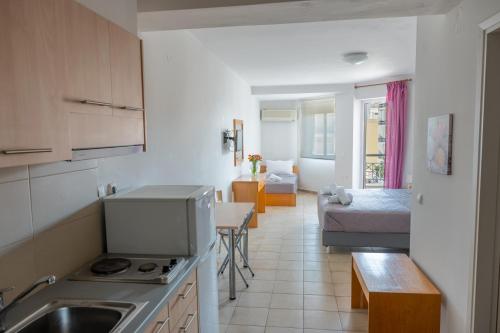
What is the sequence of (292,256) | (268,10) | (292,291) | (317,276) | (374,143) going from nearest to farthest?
(268,10), (292,291), (317,276), (292,256), (374,143)

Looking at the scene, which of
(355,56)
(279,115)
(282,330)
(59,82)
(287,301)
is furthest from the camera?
(279,115)

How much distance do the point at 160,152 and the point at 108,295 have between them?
59.0 inches

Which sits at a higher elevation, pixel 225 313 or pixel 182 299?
pixel 182 299

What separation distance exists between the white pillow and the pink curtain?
2.59 meters

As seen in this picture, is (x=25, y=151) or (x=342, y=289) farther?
(x=342, y=289)

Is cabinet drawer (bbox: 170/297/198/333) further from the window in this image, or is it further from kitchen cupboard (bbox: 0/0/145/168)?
the window

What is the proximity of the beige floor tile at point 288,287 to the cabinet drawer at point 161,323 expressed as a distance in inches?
81.3

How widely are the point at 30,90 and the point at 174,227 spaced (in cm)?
109

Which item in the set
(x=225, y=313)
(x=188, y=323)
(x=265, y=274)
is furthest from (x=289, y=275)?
(x=188, y=323)

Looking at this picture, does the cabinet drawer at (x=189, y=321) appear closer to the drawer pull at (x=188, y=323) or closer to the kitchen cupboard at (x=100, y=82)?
the drawer pull at (x=188, y=323)

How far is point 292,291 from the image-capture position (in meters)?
3.44

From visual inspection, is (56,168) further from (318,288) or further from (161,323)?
(318,288)

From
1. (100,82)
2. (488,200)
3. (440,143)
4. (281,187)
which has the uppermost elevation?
(100,82)

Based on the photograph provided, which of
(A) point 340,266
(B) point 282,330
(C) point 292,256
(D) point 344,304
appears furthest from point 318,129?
(B) point 282,330
